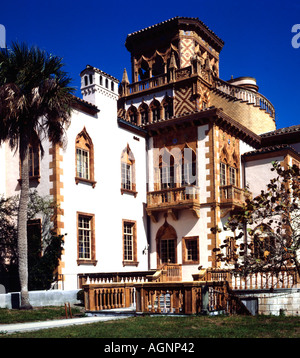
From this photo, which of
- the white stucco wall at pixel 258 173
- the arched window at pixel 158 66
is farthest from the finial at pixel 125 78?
the white stucco wall at pixel 258 173

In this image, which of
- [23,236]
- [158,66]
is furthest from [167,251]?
[158,66]

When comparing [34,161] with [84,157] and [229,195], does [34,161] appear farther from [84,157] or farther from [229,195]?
[229,195]

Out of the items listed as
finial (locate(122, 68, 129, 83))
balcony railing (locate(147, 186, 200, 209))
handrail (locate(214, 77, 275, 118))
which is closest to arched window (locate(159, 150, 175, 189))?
balcony railing (locate(147, 186, 200, 209))

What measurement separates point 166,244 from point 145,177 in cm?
414

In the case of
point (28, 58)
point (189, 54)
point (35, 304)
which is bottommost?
point (35, 304)

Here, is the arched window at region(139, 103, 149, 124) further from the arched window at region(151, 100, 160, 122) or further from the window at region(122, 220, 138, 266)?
the window at region(122, 220, 138, 266)

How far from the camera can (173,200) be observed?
95.9ft

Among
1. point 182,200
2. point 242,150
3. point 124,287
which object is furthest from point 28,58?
point 242,150

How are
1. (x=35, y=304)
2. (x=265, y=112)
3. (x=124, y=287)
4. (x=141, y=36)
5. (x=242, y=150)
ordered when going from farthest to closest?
(x=141, y=36), (x=265, y=112), (x=242, y=150), (x=35, y=304), (x=124, y=287)

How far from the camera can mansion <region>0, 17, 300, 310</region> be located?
82.0 ft

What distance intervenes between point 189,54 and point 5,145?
18719mm

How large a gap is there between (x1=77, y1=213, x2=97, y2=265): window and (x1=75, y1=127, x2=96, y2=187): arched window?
180cm

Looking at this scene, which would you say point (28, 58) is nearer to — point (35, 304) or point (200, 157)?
point (35, 304)
